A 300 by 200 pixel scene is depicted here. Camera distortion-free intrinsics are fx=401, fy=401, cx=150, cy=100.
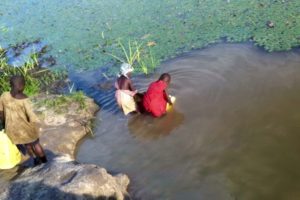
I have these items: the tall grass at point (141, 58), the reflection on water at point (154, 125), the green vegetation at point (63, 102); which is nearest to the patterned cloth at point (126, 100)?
the reflection on water at point (154, 125)

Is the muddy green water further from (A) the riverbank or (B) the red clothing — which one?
(A) the riverbank

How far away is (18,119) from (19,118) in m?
0.02

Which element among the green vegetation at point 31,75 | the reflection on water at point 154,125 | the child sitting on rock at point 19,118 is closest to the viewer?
the child sitting on rock at point 19,118

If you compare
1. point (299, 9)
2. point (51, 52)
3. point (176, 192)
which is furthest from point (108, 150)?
point (299, 9)

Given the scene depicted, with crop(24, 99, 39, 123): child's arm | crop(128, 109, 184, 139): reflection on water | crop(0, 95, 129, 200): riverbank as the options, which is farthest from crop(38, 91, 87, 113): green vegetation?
crop(24, 99, 39, 123): child's arm

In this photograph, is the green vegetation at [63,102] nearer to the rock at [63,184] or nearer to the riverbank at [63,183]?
the riverbank at [63,183]

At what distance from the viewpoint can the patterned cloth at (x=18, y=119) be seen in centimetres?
505

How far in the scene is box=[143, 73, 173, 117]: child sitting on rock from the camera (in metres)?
6.66

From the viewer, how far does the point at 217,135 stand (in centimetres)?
608

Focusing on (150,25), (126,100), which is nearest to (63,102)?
(126,100)

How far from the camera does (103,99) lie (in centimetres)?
790

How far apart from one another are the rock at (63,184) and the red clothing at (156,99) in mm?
2001

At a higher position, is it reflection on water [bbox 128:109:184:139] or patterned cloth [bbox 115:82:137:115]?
patterned cloth [bbox 115:82:137:115]

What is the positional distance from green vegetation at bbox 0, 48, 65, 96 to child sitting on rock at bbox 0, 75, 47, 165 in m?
2.94
